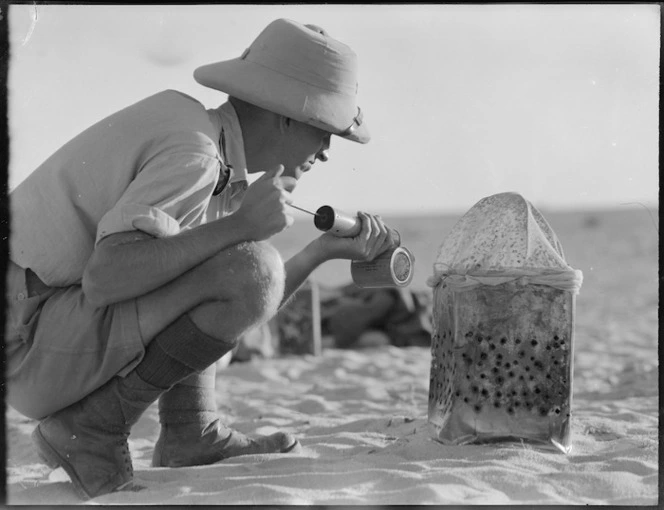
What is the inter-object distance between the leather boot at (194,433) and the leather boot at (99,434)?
436 millimetres

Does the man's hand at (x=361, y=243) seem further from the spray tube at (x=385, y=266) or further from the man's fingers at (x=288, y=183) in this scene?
the man's fingers at (x=288, y=183)

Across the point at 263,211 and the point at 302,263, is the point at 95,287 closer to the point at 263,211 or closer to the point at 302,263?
the point at 263,211

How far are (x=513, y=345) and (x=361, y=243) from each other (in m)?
0.60

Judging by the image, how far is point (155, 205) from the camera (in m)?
2.54

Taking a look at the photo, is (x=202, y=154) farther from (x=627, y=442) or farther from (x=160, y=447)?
(x=627, y=442)

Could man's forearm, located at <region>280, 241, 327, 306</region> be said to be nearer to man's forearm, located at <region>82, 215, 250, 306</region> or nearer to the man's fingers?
the man's fingers

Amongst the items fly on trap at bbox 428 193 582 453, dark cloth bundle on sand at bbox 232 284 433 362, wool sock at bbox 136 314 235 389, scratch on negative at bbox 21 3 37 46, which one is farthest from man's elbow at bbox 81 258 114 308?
dark cloth bundle on sand at bbox 232 284 433 362

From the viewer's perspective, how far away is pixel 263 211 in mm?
2660

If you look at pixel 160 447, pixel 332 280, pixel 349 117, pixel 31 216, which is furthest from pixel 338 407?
pixel 332 280

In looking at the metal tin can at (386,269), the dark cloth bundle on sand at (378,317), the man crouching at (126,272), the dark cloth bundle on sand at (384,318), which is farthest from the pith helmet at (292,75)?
the dark cloth bundle on sand at (384,318)

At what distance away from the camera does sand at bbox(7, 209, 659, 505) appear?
8.57 ft

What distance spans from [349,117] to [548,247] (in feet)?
2.68

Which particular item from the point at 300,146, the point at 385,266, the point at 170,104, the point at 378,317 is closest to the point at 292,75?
the point at 300,146

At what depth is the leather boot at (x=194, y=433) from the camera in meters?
3.16
